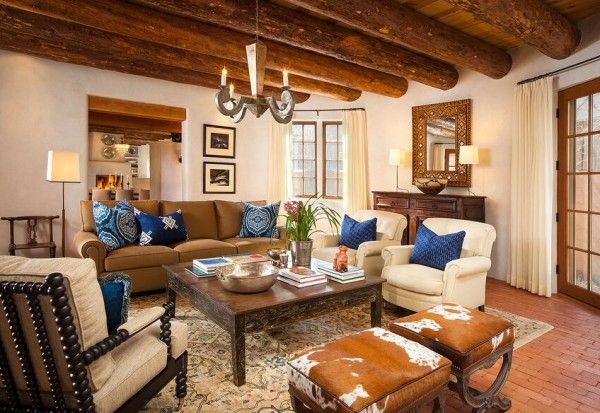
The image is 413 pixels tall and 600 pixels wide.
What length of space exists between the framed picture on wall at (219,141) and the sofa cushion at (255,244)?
2017mm

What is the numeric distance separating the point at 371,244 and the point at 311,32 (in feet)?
6.91

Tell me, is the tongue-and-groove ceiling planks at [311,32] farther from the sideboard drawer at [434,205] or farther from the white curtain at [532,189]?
the sideboard drawer at [434,205]

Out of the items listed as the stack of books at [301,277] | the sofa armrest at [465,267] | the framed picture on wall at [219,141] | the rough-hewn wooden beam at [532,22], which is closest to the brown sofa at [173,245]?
the framed picture on wall at [219,141]

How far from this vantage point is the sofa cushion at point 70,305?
1229mm

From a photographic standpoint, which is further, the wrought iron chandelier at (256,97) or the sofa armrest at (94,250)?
the sofa armrest at (94,250)

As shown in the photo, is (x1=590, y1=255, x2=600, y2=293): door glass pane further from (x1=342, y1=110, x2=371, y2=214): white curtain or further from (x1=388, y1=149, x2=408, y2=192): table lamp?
(x1=342, y1=110, x2=371, y2=214): white curtain

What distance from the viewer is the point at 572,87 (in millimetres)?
3830

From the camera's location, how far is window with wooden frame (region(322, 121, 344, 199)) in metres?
6.57

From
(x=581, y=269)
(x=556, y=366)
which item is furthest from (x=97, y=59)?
(x=581, y=269)

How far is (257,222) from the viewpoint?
4812 mm

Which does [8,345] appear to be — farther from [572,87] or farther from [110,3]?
[572,87]

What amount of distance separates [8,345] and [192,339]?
158 cm

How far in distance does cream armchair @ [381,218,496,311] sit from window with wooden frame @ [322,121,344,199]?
3206 millimetres

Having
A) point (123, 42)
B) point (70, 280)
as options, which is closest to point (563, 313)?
point (70, 280)
